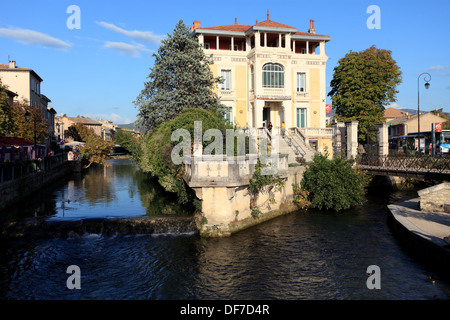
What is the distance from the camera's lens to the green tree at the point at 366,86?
38.2 meters

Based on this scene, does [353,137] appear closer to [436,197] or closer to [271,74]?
[271,74]

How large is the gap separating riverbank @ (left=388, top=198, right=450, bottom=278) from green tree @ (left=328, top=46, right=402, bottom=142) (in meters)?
21.9

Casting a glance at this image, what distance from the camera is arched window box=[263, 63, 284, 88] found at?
35531mm

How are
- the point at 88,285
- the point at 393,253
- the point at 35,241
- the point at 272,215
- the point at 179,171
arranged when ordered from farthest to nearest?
the point at 179,171
the point at 272,215
the point at 35,241
the point at 393,253
the point at 88,285

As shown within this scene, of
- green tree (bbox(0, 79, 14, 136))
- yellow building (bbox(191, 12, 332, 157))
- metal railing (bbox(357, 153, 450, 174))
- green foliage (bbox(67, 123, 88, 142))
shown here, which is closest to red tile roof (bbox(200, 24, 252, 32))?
yellow building (bbox(191, 12, 332, 157))

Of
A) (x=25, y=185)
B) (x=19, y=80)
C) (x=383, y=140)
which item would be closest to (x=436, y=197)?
(x=383, y=140)

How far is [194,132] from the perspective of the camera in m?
21.1

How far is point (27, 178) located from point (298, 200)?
20166mm

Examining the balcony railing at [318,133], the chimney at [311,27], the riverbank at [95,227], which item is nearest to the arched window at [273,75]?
the balcony railing at [318,133]

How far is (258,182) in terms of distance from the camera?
17219 millimetres

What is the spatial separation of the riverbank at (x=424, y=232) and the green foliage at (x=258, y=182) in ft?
20.2

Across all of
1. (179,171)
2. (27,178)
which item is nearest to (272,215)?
(179,171)
